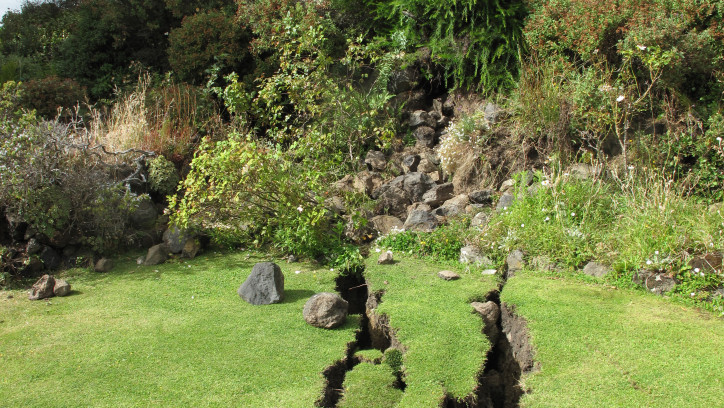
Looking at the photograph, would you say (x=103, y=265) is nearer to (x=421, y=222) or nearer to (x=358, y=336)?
(x=358, y=336)

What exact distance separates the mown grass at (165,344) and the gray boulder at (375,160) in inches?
108

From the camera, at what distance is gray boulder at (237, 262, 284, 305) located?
17.5 ft

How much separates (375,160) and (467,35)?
8.61 ft

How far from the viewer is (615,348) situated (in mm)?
4273

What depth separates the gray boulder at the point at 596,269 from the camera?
18.0ft

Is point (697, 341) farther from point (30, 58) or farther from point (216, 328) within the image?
point (30, 58)

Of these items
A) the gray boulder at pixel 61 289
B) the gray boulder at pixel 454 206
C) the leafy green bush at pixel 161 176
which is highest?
the leafy green bush at pixel 161 176

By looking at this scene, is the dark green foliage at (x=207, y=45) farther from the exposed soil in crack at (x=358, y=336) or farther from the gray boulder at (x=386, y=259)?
the exposed soil in crack at (x=358, y=336)

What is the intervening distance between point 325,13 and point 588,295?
715 cm

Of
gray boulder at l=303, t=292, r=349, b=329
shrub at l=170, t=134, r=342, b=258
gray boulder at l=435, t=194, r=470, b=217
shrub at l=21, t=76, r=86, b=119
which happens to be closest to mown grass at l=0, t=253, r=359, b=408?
gray boulder at l=303, t=292, r=349, b=329

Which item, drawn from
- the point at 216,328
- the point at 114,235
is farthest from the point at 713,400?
the point at 114,235

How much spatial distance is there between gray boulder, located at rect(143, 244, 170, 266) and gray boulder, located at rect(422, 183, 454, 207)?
130 inches

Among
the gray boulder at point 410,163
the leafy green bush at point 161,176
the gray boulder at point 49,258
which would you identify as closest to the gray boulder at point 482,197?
the gray boulder at point 410,163

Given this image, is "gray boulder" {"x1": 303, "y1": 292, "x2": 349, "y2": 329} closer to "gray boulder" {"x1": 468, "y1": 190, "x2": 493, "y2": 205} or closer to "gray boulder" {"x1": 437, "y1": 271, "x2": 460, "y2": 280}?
"gray boulder" {"x1": 437, "y1": 271, "x2": 460, "y2": 280}
